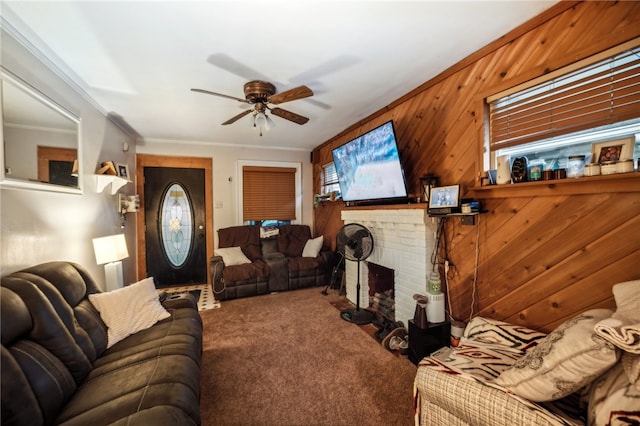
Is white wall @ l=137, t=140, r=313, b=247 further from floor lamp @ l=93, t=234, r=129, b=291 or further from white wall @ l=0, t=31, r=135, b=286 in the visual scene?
floor lamp @ l=93, t=234, r=129, b=291

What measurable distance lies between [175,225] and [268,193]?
1.69 metres

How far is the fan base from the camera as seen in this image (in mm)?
2826

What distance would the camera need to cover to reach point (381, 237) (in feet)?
9.62

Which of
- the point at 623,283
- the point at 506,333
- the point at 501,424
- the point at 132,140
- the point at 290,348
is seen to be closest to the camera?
the point at 501,424

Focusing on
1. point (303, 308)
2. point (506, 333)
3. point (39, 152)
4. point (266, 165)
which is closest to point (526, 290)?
point (506, 333)

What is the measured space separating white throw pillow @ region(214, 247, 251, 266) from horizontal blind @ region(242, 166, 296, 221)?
0.87 metres

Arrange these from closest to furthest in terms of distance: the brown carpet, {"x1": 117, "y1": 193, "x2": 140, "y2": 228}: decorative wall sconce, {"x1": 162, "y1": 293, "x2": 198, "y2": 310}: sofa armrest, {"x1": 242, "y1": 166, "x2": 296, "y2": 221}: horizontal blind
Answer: the brown carpet
{"x1": 162, "y1": 293, "x2": 198, "y2": 310}: sofa armrest
{"x1": 117, "y1": 193, "x2": 140, "y2": 228}: decorative wall sconce
{"x1": 242, "y1": 166, "x2": 296, "y2": 221}: horizontal blind

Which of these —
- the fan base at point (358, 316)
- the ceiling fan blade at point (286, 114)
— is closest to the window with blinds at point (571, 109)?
the ceiling fan blade at point (286, 114)

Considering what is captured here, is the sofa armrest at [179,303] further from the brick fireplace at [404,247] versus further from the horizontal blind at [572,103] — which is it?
the horizontal blind at [572,103]

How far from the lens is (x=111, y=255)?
247 centimetres

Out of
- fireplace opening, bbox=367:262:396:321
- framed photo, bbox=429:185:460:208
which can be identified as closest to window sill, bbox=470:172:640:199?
framed photo, bbox=429:185:460:208

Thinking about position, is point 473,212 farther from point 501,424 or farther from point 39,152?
point 39,152

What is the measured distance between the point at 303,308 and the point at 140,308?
6.09ft

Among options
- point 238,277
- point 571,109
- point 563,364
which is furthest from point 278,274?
point 571,109
